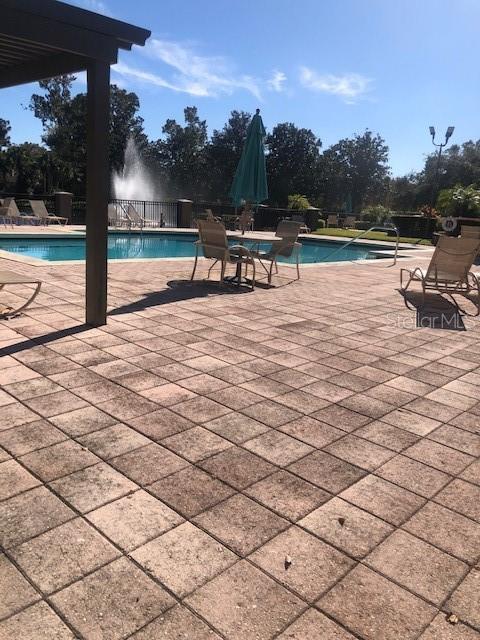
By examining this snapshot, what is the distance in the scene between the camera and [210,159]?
166 ft

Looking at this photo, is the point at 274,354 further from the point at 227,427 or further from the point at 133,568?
the point at 133,568

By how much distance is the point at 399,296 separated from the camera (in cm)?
771

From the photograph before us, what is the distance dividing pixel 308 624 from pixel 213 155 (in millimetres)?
51715

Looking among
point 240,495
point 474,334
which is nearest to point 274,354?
point 240,495

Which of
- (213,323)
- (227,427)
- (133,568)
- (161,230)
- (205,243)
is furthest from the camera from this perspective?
(161,230)

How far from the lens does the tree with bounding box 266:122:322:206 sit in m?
49.1

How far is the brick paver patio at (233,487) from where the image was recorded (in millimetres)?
1681

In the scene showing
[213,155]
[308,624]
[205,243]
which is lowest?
[308,624]

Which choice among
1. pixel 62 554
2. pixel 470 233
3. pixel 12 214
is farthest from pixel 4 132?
pixel 62 554

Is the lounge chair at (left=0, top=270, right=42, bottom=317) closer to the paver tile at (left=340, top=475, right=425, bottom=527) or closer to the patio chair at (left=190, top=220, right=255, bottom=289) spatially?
the patio chair at (left=190, top=220, right=255, bottom=289)

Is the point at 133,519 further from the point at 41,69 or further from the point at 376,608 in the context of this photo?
the point at 41,69

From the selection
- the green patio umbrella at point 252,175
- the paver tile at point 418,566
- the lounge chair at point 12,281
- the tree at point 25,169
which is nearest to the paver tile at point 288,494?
the paver tile at point 418,566

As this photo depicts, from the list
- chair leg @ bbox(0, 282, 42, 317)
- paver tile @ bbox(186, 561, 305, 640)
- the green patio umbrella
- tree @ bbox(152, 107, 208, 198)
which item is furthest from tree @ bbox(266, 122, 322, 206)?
paver tile @ bbox(186, 561, 305, 640)

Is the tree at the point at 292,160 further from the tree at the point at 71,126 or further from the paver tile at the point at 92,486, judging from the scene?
the paver tile at the point at 92,486
